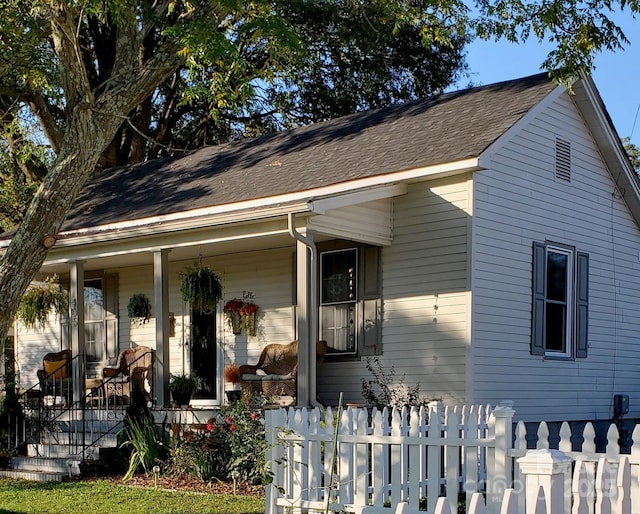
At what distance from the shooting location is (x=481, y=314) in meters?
12.4

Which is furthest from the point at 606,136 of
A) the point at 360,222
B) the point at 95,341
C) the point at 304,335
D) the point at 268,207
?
the point at 95,341

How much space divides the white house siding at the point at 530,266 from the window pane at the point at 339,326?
2.17m

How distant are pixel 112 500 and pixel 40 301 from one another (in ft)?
21.7

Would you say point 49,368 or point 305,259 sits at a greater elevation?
point 305,259

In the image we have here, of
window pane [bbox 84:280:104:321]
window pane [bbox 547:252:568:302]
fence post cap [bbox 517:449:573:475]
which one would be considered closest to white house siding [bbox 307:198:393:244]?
window pane [bbox 547:252:568:302]

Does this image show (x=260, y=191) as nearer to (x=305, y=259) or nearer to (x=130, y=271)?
(x=305, y=259)

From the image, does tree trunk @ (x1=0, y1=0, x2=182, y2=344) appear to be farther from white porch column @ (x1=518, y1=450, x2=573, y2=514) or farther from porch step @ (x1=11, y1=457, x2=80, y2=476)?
white porch column @ (x1=518, y1=450, x2=573, y2=514)

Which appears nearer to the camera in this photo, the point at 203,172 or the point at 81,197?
the point at 203,172

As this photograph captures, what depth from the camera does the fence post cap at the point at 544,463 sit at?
3.93m

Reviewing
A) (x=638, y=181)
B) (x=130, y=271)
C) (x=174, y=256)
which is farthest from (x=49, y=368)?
(x=638, y=181)

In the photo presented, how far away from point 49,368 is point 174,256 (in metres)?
3.43

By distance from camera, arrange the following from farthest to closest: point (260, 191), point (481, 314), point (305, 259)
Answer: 1. point (260, 191)
2. point (481, 314)
3. point (305, 259)

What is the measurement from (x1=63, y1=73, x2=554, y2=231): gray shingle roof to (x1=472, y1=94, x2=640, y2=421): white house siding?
22.6 inches

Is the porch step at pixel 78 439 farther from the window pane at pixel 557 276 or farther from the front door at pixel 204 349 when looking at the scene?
the window pane at pixel 557 276
